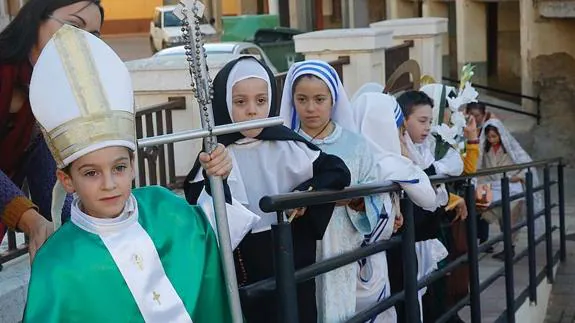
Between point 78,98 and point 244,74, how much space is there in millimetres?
1096

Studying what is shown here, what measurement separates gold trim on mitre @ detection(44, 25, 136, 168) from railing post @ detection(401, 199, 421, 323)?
6.30ft

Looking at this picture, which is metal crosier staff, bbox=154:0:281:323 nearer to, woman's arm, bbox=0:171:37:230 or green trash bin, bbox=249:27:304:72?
woman's arm, bbox=0:171:37:230

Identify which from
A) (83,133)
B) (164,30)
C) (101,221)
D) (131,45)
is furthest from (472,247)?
(131,45)

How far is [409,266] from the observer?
4.40 meters

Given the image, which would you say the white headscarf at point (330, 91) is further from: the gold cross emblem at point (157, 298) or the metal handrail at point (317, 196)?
the gold cross emblem at point (157, 298)

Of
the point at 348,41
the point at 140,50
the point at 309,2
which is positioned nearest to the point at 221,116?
the point at 348,41

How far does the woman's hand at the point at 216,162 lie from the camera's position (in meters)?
2.84

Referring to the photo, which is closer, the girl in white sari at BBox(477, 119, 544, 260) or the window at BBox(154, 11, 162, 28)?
the girl in white sari at BBox(477, 119, 544, 260)

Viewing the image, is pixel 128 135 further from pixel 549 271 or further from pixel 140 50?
pixel 140 50

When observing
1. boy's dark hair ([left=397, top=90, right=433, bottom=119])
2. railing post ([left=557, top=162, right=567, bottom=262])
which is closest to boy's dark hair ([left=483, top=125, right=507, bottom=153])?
railing post ([left=557, top=162, right=567, bottom=262])

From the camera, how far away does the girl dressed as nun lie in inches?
142

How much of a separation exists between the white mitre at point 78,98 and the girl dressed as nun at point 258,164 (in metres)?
0.92

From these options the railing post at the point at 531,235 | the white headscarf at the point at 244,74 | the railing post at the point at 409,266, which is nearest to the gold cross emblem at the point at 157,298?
the white headscarf at the point at 244,74

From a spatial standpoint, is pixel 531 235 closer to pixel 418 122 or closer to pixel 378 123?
A: pixel 418 122
